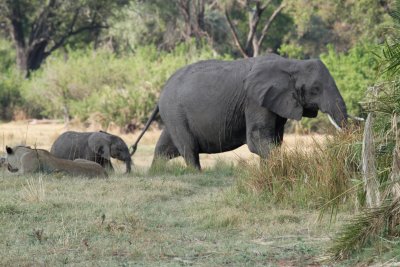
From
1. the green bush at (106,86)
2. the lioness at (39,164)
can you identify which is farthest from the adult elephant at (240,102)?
the green bush at (106,86)

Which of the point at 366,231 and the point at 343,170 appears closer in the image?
the point at 366,231

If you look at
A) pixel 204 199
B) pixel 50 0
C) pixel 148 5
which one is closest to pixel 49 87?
pixel 50 0

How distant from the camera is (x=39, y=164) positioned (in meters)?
13.6

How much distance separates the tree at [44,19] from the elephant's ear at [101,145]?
29176 millimetres

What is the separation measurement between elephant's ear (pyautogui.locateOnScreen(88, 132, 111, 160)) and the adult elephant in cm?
122

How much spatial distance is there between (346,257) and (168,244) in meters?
1.80

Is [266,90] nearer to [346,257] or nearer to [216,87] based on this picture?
[216,87]

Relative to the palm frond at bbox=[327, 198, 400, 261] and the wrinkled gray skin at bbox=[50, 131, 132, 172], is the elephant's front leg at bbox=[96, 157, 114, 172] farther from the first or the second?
the palm frond at bbox=[327, 198, 400, 261]

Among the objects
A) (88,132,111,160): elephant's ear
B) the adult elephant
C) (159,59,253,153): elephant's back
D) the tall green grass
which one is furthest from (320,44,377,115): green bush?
the tall green grass

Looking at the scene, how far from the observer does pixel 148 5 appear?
48844 mm

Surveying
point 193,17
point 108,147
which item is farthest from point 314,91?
point 193,17

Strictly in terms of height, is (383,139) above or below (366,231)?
above

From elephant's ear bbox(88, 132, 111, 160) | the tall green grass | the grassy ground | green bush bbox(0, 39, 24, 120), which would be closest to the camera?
the grassy ground

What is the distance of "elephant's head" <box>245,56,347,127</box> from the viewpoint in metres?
14.2
